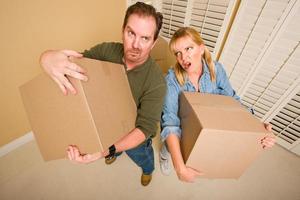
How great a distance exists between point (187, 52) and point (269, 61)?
0.78m

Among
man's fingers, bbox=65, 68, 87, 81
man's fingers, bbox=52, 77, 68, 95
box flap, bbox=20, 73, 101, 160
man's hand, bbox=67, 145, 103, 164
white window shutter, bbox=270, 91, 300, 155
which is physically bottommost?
white window shutter, bbox=270, 91, 300, 155

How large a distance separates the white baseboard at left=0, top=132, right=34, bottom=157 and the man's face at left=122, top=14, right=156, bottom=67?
1.19m

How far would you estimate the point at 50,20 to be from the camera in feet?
3.72

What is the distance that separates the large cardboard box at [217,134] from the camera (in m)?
0.74

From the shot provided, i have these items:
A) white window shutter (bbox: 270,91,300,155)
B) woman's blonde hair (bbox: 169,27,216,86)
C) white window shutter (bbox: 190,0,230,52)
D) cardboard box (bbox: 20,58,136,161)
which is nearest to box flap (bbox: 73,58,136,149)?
cardboard box (bbox: 20,58,136,161)

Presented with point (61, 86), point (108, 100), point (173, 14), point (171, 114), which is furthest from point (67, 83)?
point (173, 14)

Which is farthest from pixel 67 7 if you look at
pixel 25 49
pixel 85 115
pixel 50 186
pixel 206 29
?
pixel 50 186

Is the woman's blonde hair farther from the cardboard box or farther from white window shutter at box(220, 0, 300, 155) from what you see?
white window shutter at box(220, 0, 300, 155)

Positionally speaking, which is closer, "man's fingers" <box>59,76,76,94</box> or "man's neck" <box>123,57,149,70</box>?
"man's fingers" <box>59,76,76,94</box>

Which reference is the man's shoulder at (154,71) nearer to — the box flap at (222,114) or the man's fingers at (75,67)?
the box flap at (222,114)

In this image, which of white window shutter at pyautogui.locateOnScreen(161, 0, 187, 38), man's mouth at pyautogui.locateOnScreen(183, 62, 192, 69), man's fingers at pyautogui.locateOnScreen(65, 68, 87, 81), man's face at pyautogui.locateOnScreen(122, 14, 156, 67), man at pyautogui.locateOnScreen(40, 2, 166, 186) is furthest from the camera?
white window shutter at pyautogui.locateOnScreen(161, 0, 187, 38)

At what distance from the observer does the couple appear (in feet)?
2.03

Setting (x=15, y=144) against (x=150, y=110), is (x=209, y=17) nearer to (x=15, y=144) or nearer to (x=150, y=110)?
(x=150, y=110)

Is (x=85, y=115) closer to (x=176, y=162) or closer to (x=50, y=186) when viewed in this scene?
(x=176, y=162)
